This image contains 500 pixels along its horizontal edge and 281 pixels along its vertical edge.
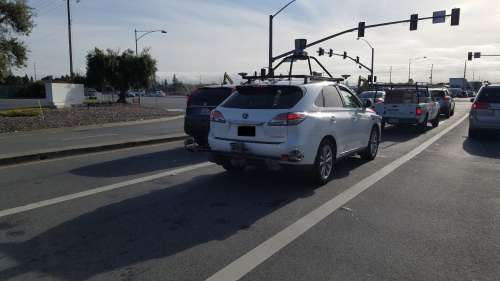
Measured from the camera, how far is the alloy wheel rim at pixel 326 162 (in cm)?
724

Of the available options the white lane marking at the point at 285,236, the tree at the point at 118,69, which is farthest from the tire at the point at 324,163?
the tree at the point at 118,69

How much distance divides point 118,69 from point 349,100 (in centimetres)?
3582

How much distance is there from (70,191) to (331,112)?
14.7 feet

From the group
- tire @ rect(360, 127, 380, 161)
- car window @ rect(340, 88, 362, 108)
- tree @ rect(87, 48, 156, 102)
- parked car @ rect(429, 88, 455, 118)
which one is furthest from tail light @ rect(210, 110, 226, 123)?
tree @ rect(87, 48, 156, 102)

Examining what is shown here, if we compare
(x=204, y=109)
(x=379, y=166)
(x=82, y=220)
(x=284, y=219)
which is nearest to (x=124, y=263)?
(x=82, y=220)

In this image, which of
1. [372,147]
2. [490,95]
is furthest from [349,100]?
[490,95]

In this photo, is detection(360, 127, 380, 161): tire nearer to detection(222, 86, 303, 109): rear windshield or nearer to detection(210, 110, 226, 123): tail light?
detection(222, 86, 303, 109): rear windshield

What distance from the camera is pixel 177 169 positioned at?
882cm

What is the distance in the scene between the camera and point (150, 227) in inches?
206

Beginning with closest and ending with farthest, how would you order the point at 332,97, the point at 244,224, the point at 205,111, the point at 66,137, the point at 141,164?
the point at 244,224 < the point at 332,97 < the point at 141,164 < the point at 205,111 < the point at 66,137

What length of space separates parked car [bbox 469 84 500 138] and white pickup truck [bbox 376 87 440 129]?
208cm

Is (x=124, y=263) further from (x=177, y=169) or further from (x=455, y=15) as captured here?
(x=455, y=15)

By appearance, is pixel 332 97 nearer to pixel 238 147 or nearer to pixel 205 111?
pixel 238 147

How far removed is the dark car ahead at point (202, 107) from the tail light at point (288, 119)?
14.2 feet
